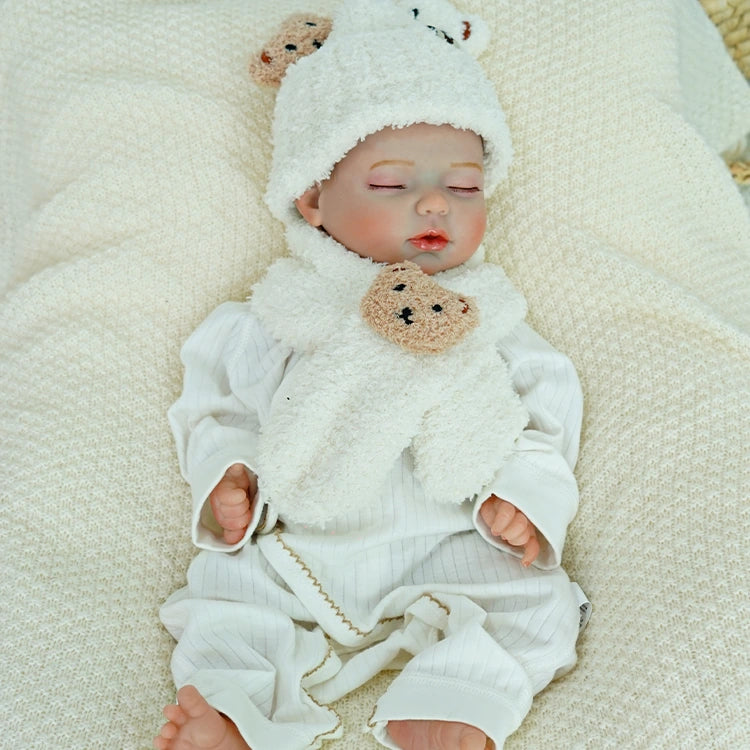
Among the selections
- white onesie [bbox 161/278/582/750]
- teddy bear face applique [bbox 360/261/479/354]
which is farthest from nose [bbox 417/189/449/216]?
white onesie [bbox 161/278/582/750]

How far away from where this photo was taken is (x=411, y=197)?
1336 millimetres

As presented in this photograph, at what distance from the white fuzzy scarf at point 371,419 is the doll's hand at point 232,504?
0.13 feet

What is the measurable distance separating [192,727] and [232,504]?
1.04 feet

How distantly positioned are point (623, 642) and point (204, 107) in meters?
1.13

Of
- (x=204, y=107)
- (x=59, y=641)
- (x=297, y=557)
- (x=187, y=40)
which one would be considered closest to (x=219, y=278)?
(x=204, y=107)

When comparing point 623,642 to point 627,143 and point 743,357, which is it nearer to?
point 743,357

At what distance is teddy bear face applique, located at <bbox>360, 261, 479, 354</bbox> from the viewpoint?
1.22 m

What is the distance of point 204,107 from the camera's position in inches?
64.6

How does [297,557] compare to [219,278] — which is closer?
[297,557]

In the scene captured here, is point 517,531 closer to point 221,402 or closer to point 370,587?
point 370,587

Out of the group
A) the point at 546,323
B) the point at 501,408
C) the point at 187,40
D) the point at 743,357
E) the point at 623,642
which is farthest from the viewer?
the point at 187,40

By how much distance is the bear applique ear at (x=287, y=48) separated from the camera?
150cm

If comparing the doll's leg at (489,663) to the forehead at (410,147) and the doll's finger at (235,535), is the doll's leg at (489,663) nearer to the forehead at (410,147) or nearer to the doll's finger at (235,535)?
the doll's finger at (235,535)

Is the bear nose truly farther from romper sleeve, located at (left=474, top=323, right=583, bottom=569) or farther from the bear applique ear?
the bear applique ear
